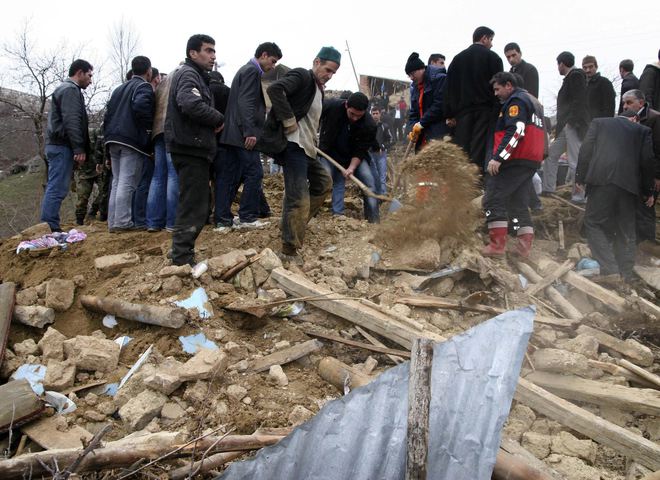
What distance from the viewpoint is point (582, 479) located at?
114 inches

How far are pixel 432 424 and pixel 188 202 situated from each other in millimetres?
3121

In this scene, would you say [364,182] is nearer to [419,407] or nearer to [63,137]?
[63,137]

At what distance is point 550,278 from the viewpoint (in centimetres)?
559

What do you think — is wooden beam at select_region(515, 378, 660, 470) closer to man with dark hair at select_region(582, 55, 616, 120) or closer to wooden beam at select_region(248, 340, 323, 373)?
wooden beam at select_region(248, 340, 323, 373)

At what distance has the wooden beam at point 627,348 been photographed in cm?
421

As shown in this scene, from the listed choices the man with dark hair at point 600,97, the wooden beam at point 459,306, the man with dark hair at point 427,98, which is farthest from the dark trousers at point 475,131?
the man with dark hair at point 600,97

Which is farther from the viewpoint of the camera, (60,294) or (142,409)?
(60,294)

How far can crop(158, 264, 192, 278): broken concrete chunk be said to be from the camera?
438 cm

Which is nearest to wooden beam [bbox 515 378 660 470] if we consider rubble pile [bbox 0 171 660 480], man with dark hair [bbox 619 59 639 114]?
rubble pile [bbox 0 171 660 480]

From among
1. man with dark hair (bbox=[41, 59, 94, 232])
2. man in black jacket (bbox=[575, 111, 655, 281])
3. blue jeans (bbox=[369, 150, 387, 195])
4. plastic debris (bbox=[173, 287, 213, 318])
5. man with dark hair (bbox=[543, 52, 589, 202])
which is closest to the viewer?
plastic debris (bbox=[173, 287, 213, 318])

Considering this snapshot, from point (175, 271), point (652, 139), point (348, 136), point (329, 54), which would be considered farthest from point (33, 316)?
point (652, 139)

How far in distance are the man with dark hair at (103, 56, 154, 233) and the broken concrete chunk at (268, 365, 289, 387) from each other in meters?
3.60

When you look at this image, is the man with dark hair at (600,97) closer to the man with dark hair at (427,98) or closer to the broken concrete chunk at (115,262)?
the man with dark hair at (427,98)

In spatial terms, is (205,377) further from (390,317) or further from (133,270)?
(133,270)
